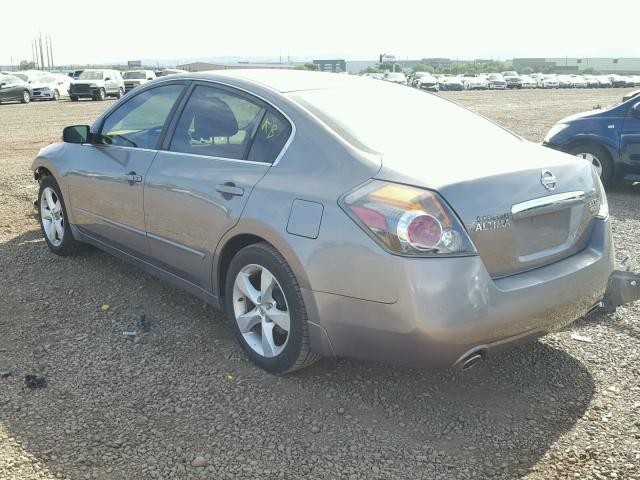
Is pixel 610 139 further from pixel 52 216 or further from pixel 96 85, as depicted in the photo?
pixel 96 85

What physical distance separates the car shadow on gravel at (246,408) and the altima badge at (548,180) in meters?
1.13

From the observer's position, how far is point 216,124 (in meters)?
4.20

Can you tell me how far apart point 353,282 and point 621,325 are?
2.35 m

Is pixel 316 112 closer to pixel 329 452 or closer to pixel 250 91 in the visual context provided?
pixel 250 91

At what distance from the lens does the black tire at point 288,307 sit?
11.3 ft

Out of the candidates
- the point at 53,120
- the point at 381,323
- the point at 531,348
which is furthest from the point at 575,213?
the point at 53,120

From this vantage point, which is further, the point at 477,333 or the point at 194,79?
the point at 194,79

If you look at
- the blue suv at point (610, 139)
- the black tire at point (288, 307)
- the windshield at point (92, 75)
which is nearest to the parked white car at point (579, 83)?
the windshield at point (92, 75)

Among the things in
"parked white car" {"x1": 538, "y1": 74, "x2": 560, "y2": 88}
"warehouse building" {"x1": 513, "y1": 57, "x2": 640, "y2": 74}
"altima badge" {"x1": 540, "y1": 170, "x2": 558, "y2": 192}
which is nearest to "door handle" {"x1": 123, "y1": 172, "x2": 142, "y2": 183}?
"altima badge" {"x1": 540, "y1": 170, "x2": 558, "y2": 192}

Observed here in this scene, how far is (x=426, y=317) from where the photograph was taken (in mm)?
2996

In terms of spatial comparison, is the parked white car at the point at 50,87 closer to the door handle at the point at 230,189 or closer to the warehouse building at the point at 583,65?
the door handle at the point at 230,189

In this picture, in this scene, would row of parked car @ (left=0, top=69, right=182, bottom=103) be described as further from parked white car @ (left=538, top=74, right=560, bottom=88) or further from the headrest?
parked white car @ (left=538, top=74, right=560, bottom=88)

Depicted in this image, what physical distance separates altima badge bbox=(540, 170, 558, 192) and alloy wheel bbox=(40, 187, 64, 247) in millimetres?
4156

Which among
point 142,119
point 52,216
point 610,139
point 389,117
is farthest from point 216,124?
point 610,139
